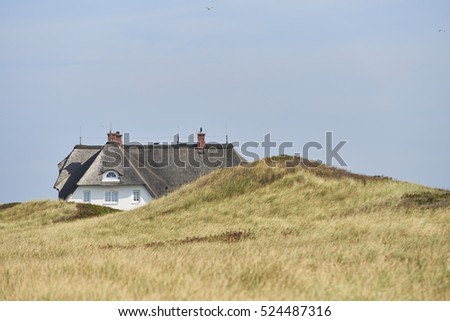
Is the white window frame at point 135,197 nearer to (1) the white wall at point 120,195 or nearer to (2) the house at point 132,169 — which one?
(2) the house at point 132,169

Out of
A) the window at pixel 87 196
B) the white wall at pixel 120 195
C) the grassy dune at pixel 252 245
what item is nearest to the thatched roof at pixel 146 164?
the white wall at pixel 120 195

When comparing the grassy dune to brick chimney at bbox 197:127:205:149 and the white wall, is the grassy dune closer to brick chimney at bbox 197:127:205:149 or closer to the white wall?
the white wall

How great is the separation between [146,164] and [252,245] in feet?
→ 212

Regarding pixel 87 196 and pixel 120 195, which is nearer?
pixel 120 195

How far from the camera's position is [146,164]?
286ft

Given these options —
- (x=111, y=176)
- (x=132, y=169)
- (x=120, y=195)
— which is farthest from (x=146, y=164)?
(x=120, y=195)

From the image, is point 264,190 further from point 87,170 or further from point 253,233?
point 87,170

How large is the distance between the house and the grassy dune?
75.8 ft

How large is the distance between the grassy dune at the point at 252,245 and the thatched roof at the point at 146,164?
2347cm

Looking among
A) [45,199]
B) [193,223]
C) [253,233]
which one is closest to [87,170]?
[45,199]

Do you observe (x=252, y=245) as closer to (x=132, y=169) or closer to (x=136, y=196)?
(x=136, y=196)

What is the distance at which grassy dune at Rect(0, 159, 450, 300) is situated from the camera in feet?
43.5

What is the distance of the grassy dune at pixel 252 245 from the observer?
13258 mm
